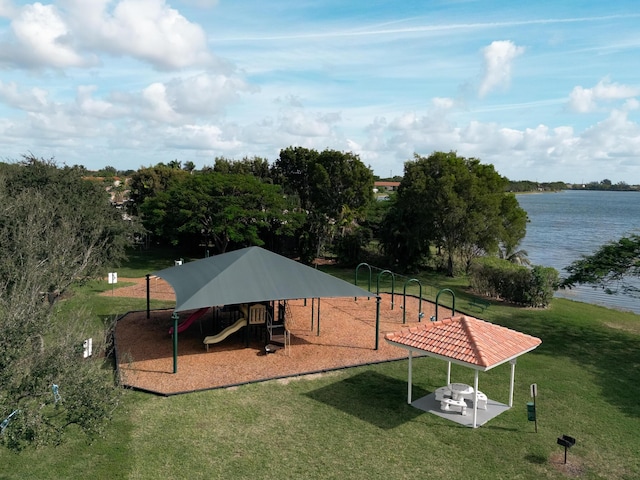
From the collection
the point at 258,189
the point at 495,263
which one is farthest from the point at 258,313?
the point at 258,189

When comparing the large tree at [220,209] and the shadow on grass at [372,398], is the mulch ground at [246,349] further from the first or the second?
the large tree at [220,209]

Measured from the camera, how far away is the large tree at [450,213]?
1201 inches

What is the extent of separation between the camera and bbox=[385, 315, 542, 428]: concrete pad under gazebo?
11.1 metres

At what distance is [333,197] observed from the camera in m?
40.2

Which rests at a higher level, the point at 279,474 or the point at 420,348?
the point at 420,348

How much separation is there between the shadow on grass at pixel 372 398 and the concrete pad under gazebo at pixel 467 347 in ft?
1.59

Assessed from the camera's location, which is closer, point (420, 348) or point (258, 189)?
point (420, 348)

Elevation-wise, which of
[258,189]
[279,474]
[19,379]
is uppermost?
[258,189]

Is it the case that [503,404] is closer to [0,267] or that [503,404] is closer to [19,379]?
[19,379]

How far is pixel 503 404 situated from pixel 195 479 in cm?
759

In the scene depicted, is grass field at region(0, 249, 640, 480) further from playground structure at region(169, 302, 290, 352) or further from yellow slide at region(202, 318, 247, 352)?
yellow slide at region(202, 318, 247, 352)

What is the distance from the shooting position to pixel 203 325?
63.6 feet

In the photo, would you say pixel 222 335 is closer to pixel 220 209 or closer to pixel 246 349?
pixel 246 349

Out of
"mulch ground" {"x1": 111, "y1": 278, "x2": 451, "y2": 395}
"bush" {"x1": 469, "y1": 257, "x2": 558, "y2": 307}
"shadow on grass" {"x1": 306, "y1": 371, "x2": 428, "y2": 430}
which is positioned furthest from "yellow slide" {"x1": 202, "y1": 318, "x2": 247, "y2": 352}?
"bush" {"x1": 469, "y1": 257, "x2": 558, "y2": 307}
